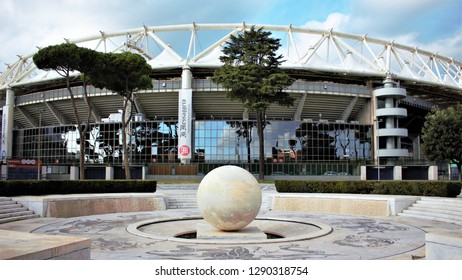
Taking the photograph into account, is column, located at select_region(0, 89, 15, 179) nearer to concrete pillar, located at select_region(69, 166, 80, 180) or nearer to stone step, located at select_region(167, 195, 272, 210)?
concrete pillar, located at select_region(69, 166, 80, 180)

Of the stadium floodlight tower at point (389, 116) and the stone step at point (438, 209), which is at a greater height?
the stadium floodlight tower at point (389, 116)

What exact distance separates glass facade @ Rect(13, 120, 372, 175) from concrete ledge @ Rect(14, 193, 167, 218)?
33364 millimetres

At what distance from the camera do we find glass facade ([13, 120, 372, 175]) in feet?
191

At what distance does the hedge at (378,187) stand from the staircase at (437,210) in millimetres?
1486

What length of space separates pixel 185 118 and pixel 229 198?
1654 inches

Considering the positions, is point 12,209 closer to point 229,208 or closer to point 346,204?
point 229,208

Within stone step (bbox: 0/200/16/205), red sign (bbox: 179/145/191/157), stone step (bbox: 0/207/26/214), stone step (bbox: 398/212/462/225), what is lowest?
stone step (bbox: 398/212/462/225)

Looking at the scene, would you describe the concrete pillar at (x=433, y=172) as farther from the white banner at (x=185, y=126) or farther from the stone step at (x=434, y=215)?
the stone step at (x=434, y=215)

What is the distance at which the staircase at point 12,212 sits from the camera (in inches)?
695

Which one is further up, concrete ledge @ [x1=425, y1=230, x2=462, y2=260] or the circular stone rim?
concrete ledge @ [x1=425, y1=230, x2=462, y2=260]

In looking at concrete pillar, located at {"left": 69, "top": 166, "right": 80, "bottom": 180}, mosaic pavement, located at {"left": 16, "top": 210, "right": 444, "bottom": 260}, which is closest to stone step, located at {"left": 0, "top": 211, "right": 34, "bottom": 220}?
mosaic pavement, located at {"left": 16, "top": 210, "right": 444, "bottom": 260}

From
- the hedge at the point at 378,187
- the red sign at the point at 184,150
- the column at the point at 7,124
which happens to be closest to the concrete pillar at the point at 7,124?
the column at the point at 7,124
